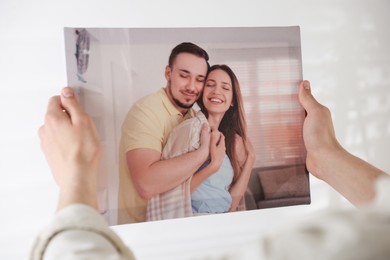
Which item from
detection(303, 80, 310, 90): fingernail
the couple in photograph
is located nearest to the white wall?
detection(303, 80, 310, 90): fingernail

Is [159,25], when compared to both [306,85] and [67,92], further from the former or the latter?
[306,85]

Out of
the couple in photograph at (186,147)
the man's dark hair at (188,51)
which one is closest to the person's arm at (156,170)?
the couple in photograph at (186,147)

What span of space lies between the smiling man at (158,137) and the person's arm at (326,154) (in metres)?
0.31

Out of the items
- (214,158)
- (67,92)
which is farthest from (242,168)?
(67,92)

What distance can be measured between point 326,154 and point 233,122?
27 cm

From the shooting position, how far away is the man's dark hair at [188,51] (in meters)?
1.01

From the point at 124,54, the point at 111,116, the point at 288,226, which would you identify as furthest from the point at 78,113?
the point at 288,226

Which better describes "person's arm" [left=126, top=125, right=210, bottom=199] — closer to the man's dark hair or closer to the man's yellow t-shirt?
the man's yellow t-shirt

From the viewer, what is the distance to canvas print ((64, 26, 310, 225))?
98 centimetres

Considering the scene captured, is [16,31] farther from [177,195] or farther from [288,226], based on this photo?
[288,226]

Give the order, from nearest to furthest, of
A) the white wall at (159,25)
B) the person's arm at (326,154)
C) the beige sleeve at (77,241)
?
the beige sleeve at (77,241), the white wall at (159,25), the person's arm at (326,154)

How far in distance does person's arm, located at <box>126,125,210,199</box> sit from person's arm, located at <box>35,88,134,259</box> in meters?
0.10

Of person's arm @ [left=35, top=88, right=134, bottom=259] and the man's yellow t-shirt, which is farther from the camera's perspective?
the man's yellow t-shirt

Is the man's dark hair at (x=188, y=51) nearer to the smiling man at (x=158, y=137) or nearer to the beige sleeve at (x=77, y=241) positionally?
the smiling man at (x=158, y=137)
